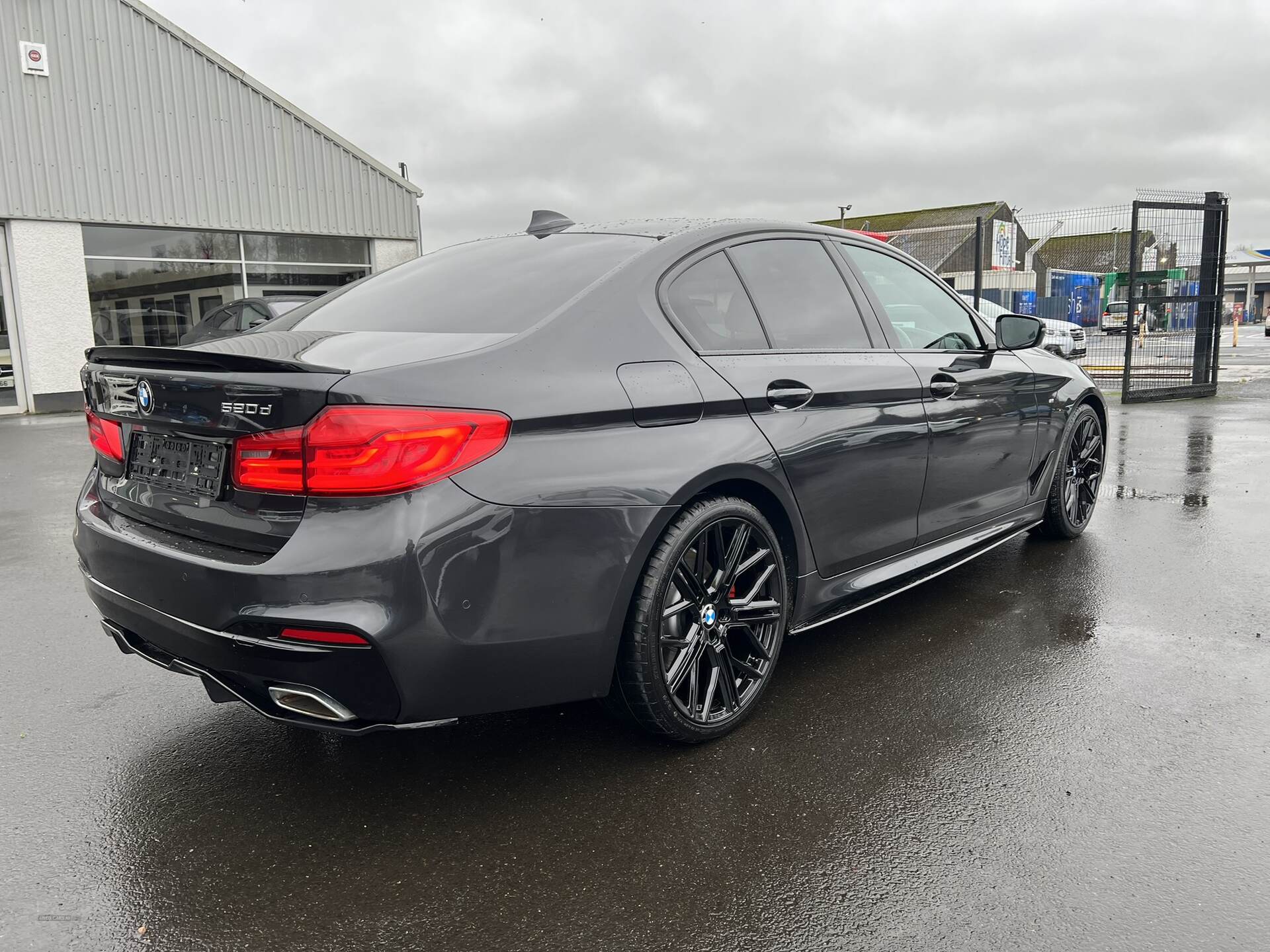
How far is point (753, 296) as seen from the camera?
3.32 metres

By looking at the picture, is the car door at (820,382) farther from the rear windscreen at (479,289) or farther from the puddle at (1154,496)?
the puddle at (1154,496)

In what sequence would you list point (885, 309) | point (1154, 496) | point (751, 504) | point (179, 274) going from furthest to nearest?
1. point (179, 274)
2. point (1154, 496)
3. point (885, 309)
4. point (751, 504)

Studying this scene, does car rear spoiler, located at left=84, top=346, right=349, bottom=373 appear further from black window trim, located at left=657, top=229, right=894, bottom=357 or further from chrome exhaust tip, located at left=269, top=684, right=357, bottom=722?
Result: black window trim, located at left=657, top=229, right=894, bottom=357

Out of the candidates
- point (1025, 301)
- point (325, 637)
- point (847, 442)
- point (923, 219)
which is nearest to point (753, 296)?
point (847, 442)

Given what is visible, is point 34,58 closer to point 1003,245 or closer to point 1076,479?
point 1076,479

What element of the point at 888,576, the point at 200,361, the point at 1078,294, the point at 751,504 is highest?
the point at 1078,294

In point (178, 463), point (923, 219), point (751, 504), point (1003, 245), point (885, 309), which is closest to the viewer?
point (178, 463)

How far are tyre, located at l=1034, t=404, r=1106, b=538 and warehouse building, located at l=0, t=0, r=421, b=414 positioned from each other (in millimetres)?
11500

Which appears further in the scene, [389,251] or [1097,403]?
[389,251]

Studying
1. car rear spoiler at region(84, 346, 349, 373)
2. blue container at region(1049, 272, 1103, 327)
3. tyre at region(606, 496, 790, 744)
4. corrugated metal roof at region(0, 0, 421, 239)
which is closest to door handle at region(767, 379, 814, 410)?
tyre at region(606, 496, 790, 744)

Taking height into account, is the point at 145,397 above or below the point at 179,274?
below

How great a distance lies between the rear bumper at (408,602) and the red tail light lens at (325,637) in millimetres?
21

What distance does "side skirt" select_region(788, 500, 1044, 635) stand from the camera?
334cm

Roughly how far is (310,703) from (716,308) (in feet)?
5.58
